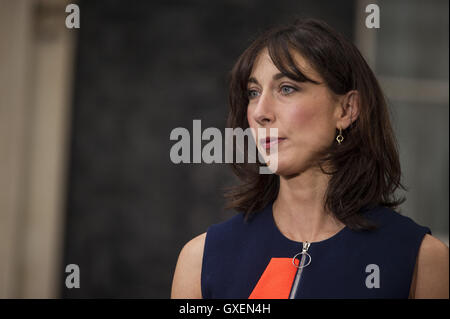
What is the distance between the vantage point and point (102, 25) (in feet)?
6.41

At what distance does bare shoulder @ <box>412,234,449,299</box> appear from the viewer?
2.60 ft

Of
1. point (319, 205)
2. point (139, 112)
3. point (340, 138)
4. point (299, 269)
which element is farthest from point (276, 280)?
point (139, 112)

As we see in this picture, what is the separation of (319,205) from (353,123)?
161mm

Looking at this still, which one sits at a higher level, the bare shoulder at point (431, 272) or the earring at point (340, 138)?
the earring at point (340, 138)

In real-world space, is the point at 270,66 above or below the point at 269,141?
above

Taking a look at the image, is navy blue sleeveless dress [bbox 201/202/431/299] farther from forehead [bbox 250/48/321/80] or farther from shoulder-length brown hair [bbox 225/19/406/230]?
forehead [bbox 250/48/321/80]

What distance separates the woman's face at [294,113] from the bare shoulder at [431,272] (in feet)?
0.78

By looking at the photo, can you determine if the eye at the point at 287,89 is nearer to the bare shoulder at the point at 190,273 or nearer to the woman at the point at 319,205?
the woman at the point at 319,205

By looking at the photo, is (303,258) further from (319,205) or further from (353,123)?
(353,123)

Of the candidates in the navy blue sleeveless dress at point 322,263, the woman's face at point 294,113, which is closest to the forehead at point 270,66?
the woman's face at point 294,113

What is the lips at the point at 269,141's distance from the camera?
0.86 metres

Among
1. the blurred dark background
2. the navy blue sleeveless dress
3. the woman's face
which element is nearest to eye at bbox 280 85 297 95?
the woman's face

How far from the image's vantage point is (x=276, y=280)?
0.83 metres

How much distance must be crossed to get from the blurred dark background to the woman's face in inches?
37.3
